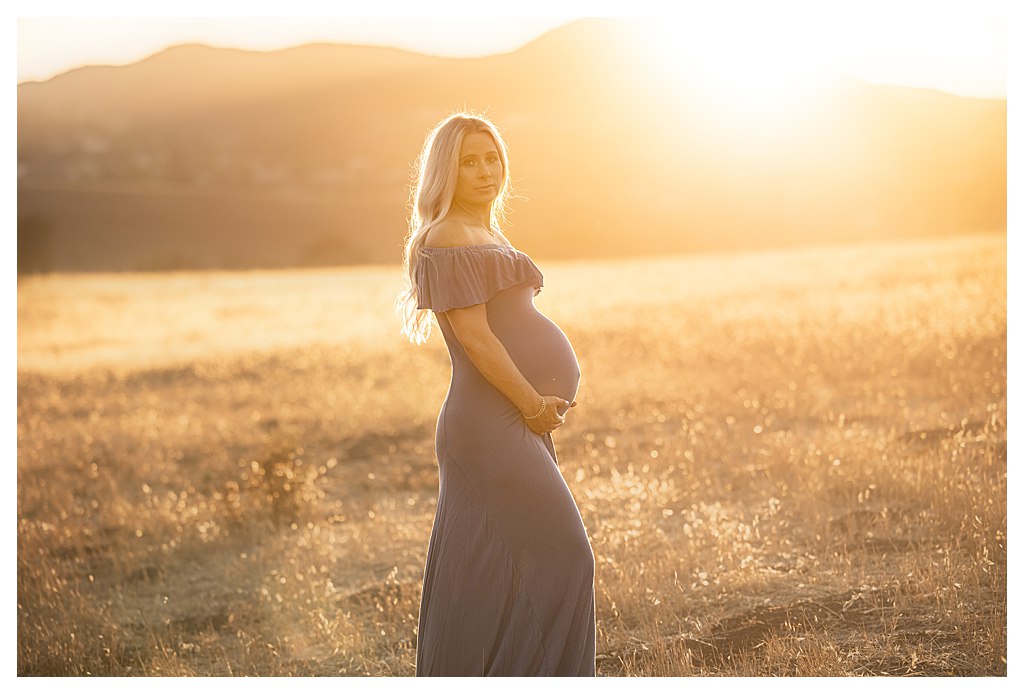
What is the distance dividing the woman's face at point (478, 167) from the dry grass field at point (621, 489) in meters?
2.12

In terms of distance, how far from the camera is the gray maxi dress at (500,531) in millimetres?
3092

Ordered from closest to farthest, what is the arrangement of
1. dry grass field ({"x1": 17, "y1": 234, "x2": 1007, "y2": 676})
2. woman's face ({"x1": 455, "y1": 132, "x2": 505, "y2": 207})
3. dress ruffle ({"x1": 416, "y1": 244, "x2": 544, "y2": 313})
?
dress ruffle ({"x1": 416, "y1": 244, "x2": 544, "y2": 313}), woman's face ({"x1": 455, "y1": 132, "x2": 505, "y2": 207}), dry grass field ({"x1": 17, "y1": 234, "x2": 1007, "y2": 676})

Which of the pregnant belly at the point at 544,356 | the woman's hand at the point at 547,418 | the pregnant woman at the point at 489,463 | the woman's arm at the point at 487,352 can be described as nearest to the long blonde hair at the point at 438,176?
the pregnant woman at the point at 489,463

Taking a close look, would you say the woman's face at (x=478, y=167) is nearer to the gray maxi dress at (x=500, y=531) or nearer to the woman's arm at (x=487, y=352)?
the gray maxi dress at (x=500, y=531)

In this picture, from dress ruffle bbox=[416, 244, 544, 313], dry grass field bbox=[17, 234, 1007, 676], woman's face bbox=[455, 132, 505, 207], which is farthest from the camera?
dry grass field bbox=[17, 234, 1007, 676]

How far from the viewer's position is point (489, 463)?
10.3 ft

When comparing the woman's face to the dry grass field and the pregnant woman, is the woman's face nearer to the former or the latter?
the pregnant woman

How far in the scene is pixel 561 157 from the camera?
17062 mm

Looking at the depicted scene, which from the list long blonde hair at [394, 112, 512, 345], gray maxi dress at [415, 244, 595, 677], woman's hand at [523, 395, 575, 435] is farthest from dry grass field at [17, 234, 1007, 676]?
long blonde hair at [394, 112, 512, 345]

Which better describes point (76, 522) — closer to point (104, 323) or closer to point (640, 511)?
point (640, 511)

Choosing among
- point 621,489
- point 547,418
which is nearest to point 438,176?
point 547,418

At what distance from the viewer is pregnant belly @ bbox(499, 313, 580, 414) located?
3223mm

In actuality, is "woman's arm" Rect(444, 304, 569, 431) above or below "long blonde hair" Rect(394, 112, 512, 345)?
below

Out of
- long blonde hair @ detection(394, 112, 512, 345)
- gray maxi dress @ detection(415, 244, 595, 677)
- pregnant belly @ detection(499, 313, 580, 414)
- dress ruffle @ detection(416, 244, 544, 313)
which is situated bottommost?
gray maxi dress @ detection(415, 244, 595, 677)
